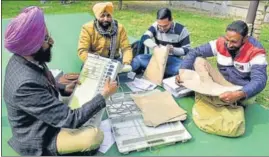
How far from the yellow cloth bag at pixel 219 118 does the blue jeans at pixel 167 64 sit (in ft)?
3.13

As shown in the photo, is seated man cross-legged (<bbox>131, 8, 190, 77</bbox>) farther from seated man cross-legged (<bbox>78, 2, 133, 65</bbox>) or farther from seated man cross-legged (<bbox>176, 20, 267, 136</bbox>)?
seated man cross-legged (<bbox>176, 20, 267, 136</bbox>)

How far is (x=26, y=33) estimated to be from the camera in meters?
1.87

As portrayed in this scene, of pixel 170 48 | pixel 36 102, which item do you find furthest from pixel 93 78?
pixel 170 48

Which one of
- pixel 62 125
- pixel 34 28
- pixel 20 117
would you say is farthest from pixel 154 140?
pixel 34 28

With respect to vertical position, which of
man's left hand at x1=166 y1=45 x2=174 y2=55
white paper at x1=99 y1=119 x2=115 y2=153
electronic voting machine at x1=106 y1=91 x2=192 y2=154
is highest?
man's left hand at x1=166 y1=45 x2=174 y2=55

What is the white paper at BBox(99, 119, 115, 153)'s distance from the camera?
2457 mm

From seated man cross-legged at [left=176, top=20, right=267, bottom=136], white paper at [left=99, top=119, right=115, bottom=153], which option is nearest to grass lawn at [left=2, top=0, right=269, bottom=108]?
seated man cross-legged at [left=176, top=20, right=267, bottom=136]

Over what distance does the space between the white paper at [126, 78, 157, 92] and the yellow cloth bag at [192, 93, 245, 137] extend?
30.9 inches

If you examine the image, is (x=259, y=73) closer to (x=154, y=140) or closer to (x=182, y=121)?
(x=182, y=121)

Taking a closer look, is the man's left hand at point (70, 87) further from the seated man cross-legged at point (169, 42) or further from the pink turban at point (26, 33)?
the seated man cross-legged at point (169, 42)

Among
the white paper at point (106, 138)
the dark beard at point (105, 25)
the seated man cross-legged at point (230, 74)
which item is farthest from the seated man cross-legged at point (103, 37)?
the white paper at point (106, 138)

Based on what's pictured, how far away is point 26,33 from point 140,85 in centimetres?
185

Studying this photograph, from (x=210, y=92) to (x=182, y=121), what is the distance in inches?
15.2

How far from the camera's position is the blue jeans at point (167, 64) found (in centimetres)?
374
